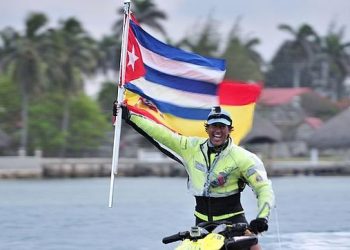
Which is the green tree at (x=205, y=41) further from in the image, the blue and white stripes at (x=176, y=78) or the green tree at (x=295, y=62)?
the blue and white stripes at (x=176, y=78)

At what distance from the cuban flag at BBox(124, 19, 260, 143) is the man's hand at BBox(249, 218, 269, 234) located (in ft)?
8.91

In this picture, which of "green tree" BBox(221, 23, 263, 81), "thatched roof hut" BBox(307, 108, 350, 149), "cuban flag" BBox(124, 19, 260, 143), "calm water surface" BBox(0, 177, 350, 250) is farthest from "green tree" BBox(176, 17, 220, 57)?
"cuban flag" BBox(124, 19, 260, 143)

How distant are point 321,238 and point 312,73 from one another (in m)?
123

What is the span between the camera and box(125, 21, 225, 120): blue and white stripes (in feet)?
42.0

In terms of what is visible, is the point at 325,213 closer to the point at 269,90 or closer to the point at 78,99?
the point at 78,99

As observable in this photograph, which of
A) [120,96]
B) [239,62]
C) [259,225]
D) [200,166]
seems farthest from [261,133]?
[259,225]

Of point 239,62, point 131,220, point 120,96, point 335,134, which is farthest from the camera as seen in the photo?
point 239,62

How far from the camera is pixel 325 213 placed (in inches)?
Answer: 1483

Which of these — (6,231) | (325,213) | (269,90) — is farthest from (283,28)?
(6,231)

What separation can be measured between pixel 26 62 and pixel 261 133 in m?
21.1

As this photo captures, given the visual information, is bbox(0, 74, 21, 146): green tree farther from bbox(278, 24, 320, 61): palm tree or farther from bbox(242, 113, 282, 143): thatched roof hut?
bbox(278, 24, 320, 61): palm tree

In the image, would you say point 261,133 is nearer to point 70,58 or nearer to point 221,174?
point 70,58

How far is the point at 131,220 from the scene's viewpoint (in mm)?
33031

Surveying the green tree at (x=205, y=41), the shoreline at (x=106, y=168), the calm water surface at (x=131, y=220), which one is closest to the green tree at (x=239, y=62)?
the green tree at (x=205, y=41)
